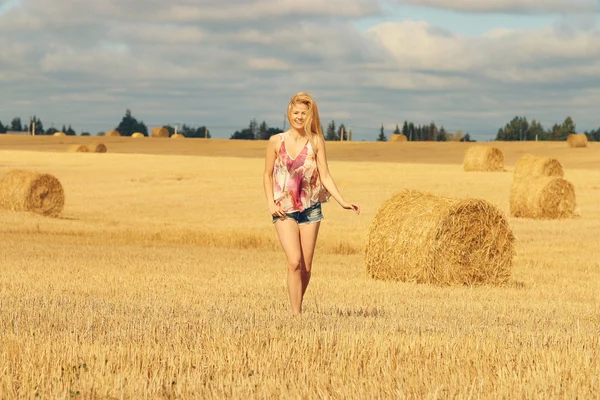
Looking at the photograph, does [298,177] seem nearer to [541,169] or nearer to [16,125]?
[541,169]

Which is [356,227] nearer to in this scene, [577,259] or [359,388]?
[577,259]

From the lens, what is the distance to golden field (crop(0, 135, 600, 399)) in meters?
6.18

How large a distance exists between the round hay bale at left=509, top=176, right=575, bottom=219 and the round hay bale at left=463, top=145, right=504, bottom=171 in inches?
690

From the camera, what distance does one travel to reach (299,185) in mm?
8891

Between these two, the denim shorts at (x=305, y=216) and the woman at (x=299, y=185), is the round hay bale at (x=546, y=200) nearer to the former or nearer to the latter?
the woman at (x=299, y=185)

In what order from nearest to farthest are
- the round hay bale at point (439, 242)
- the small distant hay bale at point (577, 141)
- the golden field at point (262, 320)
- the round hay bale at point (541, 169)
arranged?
1. the golden field at point (262, 320)
2. the round hay bale at point (439, 242)
3. the round hay bale at point (541, 169)
4. the small distant hay bale at point (577, 141)

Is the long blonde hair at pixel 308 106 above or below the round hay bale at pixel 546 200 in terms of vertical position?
above

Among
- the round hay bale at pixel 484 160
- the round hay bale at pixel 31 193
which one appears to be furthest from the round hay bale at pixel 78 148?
the round hay bale at pixel 31 193

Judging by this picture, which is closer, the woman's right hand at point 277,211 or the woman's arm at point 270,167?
the woman's right hand at point 277,211

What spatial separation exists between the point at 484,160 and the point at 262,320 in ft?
127

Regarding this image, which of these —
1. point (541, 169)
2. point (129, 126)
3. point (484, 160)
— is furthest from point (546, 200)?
point (129, 126)

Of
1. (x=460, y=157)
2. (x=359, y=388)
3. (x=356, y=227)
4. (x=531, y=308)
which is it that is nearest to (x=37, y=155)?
(x=460, y=157)

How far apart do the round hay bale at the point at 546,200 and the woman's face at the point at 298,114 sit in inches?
792

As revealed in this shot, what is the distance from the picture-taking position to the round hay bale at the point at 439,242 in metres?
14.4
